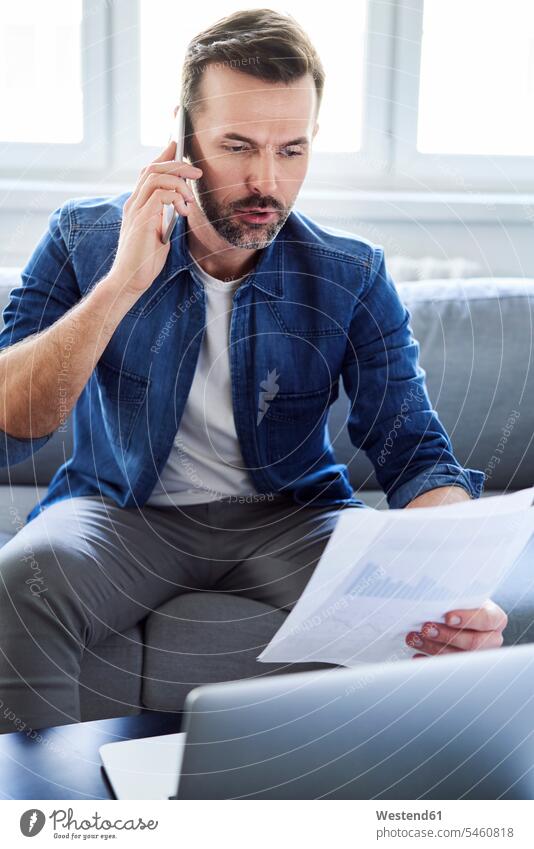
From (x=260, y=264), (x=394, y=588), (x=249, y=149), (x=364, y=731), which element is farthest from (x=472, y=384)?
(x=364, y=731)

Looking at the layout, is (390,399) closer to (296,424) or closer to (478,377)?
(296,424)

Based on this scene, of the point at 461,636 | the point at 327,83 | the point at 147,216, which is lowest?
the point at 461,636

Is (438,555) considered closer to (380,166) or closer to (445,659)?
(445,659)

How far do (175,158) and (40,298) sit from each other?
0.24 m

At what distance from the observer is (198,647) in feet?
3.51

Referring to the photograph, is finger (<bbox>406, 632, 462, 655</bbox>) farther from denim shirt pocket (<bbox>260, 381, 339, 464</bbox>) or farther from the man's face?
the man's face

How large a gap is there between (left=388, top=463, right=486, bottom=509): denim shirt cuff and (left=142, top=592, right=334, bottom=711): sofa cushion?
8.4 inches

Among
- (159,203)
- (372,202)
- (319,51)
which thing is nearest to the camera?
(159,203)

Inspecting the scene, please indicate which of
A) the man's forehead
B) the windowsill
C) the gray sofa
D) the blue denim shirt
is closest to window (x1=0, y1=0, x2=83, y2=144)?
the windowsill

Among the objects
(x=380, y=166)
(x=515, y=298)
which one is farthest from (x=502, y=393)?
(x=380, y=166)

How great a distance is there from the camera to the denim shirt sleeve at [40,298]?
109 centimetres

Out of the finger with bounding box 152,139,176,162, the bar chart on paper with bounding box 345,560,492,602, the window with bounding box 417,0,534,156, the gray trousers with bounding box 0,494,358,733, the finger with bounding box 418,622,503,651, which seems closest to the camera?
the bar chart on paper with bounding box 345,560,492,602

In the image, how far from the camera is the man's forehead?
1.03 meters
